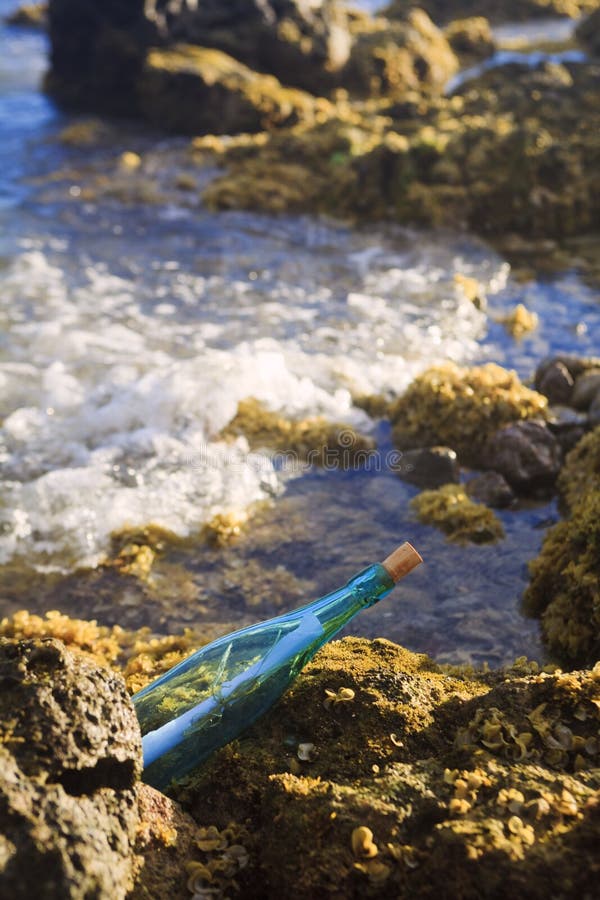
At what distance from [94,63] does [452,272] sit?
1324cm

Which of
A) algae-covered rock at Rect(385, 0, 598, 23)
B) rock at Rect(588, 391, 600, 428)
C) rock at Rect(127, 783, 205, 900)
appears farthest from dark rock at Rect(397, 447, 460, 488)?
algae-covered rock at Rect(385, 0, 598, 23)

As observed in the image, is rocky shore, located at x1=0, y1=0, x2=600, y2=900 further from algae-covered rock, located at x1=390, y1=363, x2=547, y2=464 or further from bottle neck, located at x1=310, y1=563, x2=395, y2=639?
bottle neck, located at x1=310, y1=563, x2=395, y2=639

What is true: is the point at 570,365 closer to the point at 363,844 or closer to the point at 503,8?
the point at 363,844

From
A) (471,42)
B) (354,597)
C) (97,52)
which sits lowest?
(97,52)

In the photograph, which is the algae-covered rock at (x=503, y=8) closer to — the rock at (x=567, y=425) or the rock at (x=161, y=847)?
the rock at (x=567, y=425)

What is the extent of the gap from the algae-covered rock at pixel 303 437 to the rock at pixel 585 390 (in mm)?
2134

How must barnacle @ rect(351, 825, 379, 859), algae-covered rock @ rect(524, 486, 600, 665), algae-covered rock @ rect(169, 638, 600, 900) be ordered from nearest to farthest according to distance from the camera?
algae-covered rock @ rect(169, 638, 600, 900), barnacle @ rect(351, 825, 379, 859), algae-covered rock @ rect(524, 486, 600, 665)

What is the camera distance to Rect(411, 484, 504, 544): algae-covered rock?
6086 mm

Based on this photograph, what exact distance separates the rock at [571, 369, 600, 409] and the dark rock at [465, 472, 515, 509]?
5.16ft

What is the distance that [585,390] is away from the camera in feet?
25.3

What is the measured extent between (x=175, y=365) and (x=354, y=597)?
19.8 feet

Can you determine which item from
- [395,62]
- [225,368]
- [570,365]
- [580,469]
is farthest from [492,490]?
[395,62]

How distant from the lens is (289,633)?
3.01 m

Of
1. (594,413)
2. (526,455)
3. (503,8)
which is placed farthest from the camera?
(503,8)
